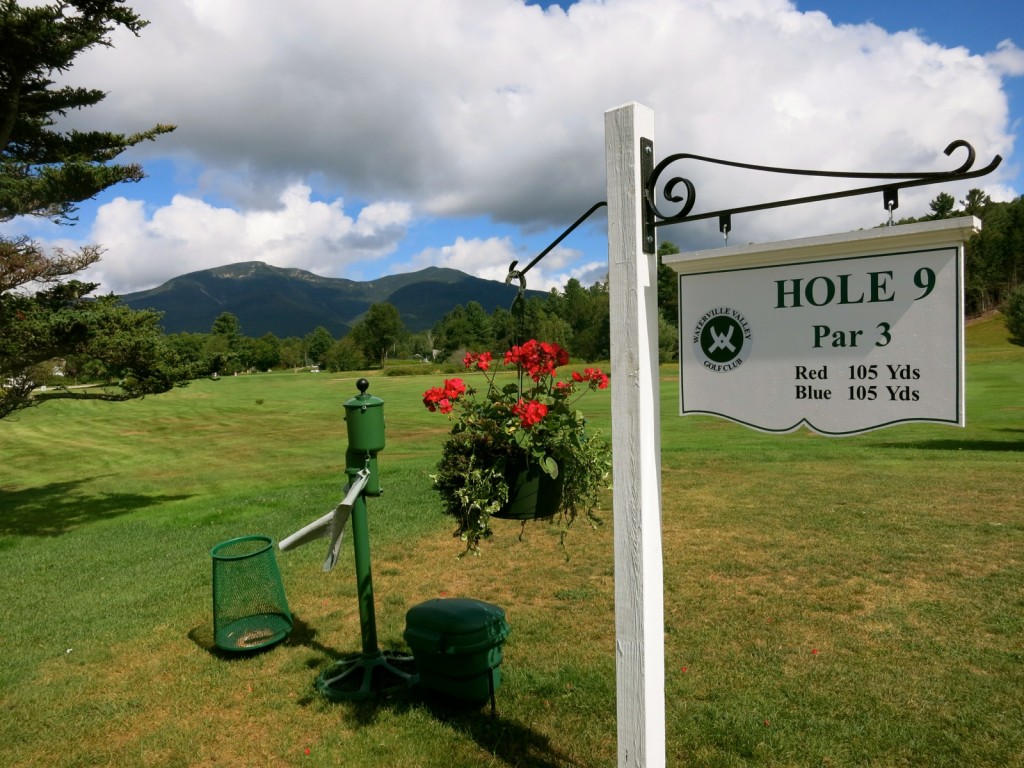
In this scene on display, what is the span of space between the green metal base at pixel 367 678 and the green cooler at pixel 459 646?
0.31 m

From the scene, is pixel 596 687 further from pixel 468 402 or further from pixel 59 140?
pixel 59 140

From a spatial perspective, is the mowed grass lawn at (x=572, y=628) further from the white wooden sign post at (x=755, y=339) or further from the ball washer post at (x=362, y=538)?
the white wooden sign post at (x=755, y=339)

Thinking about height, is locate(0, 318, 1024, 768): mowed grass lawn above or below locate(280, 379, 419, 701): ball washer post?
below

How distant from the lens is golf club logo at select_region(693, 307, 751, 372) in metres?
2.54

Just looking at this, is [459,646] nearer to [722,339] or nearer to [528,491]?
[528,491]

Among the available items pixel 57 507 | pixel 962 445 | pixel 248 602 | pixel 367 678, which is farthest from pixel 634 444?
pixel 962 445

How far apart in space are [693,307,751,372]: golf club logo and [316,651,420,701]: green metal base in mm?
3240

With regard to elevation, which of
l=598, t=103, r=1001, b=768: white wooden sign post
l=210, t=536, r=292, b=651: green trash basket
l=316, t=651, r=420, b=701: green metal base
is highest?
l=598, t=103, r=1001, b=768: white wooden sign post

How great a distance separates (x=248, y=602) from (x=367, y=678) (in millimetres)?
1622

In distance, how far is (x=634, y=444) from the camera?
2.68 meters

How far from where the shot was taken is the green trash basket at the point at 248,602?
17.3ft

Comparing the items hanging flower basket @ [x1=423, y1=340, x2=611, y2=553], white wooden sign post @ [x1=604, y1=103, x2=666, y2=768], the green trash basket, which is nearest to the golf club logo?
white wooden sign post @ [x1=604, y1=103, x2=666, y2=768]

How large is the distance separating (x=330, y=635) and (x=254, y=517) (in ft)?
16.2

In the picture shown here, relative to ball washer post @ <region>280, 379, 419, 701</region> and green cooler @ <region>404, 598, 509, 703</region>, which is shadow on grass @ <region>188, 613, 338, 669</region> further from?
green cooler @ <region>404, 598, 509, 703</region>
